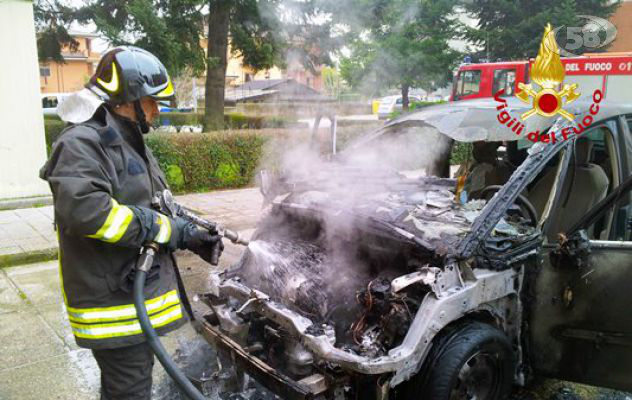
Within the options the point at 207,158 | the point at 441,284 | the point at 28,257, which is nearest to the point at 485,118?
the point at 441,284

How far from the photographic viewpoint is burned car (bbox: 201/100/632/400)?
105 inches

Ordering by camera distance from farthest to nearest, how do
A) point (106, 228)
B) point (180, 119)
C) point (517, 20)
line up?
1. point (517, 20)
2. point (180, 119)
3. point (106, 228)

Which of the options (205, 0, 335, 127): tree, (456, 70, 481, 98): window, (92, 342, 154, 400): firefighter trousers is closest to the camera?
(92, 342, 154, 400): firefighter trousers

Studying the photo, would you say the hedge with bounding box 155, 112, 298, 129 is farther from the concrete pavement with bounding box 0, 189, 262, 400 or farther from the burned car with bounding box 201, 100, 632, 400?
the burned car with bounding box 201, 100, 632, 400

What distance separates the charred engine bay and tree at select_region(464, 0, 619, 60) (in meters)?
14.8

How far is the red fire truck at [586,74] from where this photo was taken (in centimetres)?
1388

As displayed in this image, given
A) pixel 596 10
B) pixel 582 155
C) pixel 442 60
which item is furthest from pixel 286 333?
pixel 596 10

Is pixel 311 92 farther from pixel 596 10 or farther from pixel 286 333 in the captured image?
pixel 596 10

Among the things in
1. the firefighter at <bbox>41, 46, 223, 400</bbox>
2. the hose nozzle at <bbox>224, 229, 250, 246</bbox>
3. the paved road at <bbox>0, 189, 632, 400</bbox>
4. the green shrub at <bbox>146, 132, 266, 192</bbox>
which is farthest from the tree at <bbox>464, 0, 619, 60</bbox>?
the firefighter at <bbox>41, 46, 223, 400</bbox>

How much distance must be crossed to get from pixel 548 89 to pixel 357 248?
182cm

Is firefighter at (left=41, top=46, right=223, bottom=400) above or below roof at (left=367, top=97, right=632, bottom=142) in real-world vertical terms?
below

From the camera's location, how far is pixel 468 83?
1636 cm

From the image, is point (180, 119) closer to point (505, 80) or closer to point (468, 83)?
point (468, 83)

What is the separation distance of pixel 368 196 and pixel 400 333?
1.09 metres
